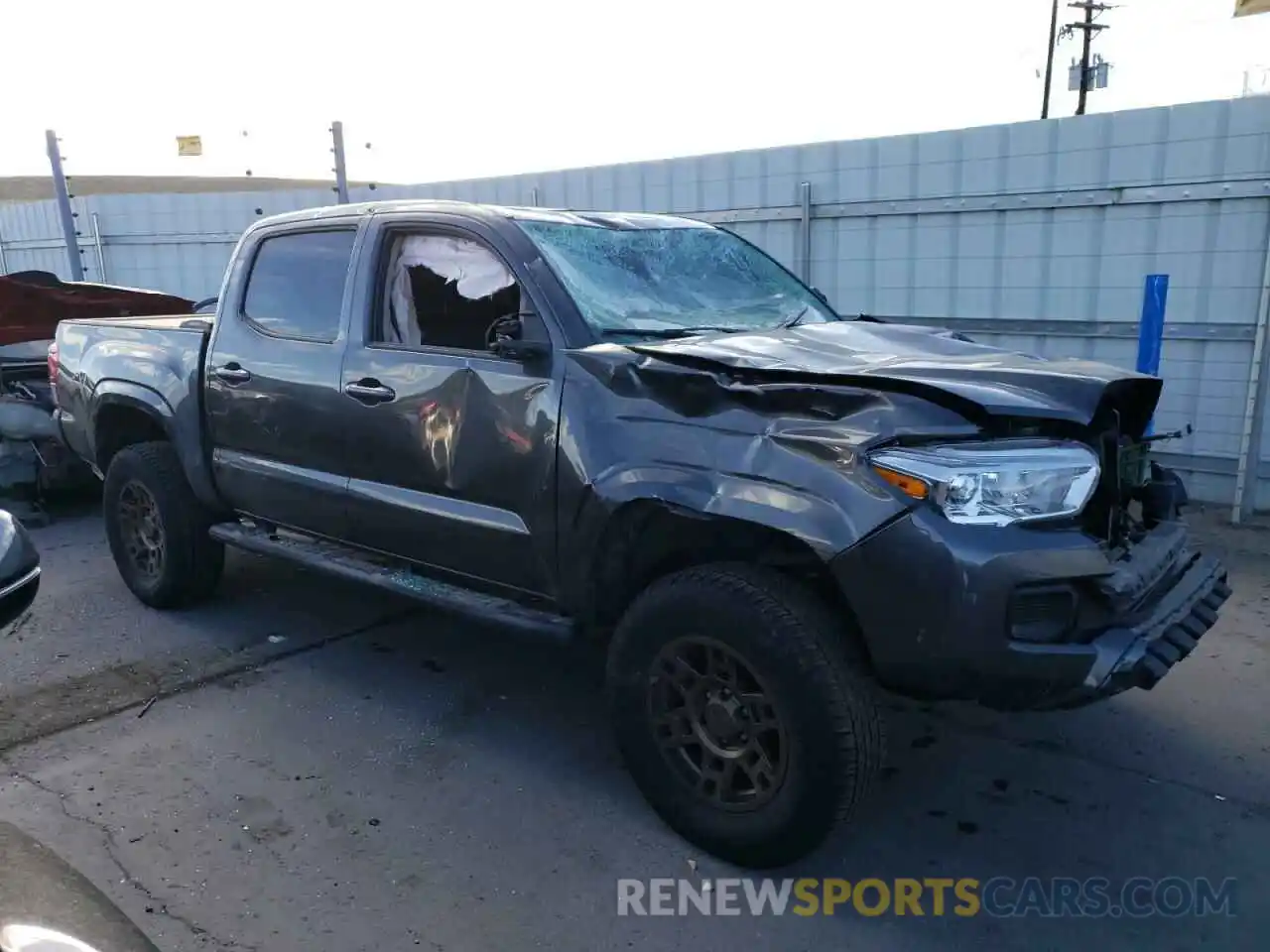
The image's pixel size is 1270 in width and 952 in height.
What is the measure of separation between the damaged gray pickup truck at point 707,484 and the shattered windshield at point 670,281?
0.02 meters

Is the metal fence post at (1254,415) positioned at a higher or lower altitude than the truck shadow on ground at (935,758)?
higher

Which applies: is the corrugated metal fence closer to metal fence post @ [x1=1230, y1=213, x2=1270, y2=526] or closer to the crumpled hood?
metal fence post @ [x1=1230, y1=213, x2=1270, y2=526]

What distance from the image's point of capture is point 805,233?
7887mm

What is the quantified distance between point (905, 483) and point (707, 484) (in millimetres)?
569

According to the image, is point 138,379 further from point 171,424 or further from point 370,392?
point 370,392

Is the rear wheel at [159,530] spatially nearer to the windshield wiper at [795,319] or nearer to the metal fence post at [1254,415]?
the windshield wiper at [795,319]

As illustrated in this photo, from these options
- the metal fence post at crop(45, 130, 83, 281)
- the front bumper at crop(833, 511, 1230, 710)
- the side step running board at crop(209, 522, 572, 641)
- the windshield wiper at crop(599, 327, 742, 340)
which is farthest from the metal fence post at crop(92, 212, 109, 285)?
the front bumper at crop(833, 511, 1230, 710)

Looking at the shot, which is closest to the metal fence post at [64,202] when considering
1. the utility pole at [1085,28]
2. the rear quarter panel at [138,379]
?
the rear quarter panel at [138,379]

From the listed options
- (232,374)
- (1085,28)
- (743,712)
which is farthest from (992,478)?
(1085,28)

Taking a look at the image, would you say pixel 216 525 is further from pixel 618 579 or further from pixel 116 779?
pixel 618 579

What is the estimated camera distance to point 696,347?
313 cm

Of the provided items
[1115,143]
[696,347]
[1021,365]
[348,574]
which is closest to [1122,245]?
[1115,143]

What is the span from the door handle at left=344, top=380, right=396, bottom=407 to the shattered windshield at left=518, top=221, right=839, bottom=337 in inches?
31.7

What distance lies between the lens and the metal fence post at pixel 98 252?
13031mm
